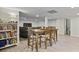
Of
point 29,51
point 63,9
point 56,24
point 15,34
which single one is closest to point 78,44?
point 56,24

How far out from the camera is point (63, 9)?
6.66ft

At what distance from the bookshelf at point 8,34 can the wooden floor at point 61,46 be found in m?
0.11

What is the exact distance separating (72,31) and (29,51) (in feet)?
3.08

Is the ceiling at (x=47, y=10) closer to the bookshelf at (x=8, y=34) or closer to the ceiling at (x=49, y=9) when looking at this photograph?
the ceiling at (x=49, y=9)

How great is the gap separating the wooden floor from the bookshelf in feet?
0.37

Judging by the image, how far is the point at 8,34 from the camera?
210 cm

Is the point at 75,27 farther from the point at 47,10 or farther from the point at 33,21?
the point at 33,21

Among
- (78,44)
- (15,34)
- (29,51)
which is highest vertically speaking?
(15,34)

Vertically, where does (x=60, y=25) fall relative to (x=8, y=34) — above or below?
above

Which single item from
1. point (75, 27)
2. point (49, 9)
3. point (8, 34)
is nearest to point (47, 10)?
point (49, 9)

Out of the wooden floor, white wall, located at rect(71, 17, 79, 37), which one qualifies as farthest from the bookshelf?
white wall, located at rect(71, 17, 79, 37)

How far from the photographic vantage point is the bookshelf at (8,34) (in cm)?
200

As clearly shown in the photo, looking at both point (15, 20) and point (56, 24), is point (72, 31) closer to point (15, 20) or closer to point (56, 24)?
point (56, 24)

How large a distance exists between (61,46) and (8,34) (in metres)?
1.09
